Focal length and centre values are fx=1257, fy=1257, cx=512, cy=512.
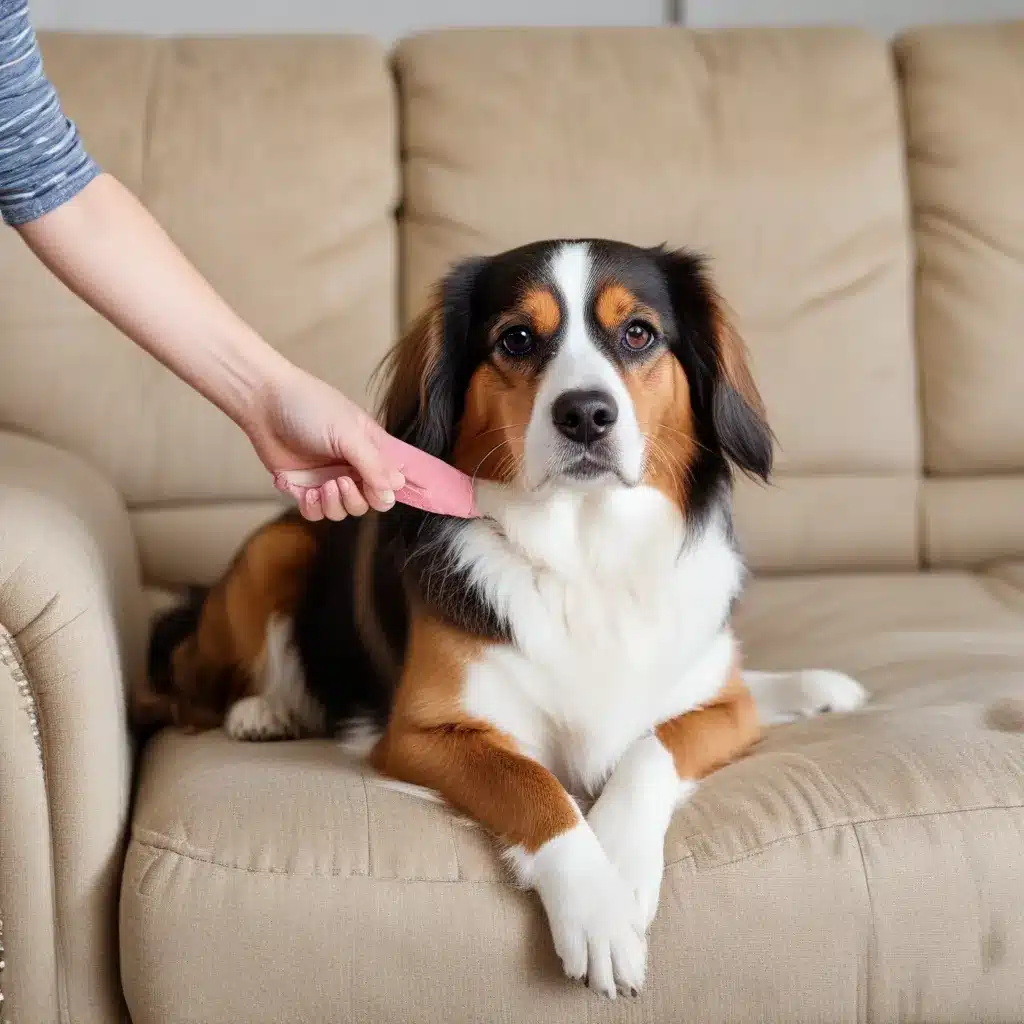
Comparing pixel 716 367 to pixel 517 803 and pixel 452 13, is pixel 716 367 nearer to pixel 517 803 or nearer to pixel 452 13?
pixel 517 803

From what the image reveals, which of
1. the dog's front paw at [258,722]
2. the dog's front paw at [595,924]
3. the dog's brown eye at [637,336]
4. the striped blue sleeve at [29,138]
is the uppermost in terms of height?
the striped blue sleeve at [29,138]

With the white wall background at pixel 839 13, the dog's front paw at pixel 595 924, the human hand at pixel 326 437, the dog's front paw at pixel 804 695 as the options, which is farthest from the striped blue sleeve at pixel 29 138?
the white wall background at pixel 839 13

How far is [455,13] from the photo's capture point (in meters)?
3.03

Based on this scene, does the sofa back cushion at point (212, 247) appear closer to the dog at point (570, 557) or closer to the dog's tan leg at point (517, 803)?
the dog at point (570, 557)

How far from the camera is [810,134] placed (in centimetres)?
237

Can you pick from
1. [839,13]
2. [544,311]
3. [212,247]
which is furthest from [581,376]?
[839,13]

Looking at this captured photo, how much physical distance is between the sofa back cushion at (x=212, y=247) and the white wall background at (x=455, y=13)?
0.68 meters

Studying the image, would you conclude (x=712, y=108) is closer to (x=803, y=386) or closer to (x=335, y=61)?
(x=803, y=386)

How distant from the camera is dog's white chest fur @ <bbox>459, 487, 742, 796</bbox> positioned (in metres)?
1.54

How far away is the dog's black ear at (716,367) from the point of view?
1.65m

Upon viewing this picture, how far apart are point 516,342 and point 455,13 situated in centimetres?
179

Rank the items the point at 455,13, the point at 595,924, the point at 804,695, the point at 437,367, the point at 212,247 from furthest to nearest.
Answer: the point at 455,13, the point at 212,247, the point at 804,695, the point at 437,367, the point at 595,924

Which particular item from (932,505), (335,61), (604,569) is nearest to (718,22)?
(335,61)

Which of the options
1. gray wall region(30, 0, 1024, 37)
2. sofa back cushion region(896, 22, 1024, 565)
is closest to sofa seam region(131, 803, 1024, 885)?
sofa back cushion region(896, 22, 1024, 565)
